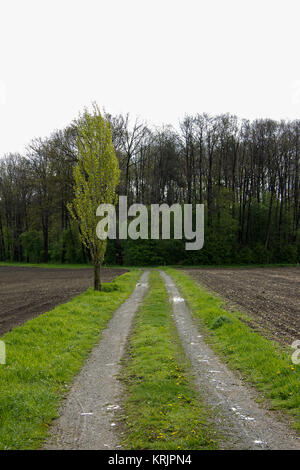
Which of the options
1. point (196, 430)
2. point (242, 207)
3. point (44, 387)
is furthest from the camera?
point (242, 207)

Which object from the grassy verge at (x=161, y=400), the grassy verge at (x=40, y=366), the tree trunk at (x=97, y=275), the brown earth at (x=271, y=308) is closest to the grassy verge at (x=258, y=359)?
the brown earth at (x=271, y=308)

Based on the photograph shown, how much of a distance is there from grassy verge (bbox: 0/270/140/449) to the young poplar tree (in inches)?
256

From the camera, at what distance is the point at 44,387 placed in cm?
754

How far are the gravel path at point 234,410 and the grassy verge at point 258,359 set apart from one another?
314 mm

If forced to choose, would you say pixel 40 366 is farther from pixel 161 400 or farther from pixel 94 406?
pixel 161 400

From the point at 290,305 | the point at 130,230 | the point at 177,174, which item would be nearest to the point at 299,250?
the point at 177,174

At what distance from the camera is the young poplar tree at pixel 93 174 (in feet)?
69.4

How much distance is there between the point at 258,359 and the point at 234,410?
265 cm

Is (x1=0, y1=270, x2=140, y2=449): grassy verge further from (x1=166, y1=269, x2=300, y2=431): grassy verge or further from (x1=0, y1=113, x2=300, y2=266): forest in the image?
(x1=0, y1=113, x2=300, y2=266): forest

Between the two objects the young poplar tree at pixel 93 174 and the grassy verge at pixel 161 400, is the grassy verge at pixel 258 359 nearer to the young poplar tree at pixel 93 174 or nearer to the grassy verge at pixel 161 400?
the grassy verge at pixel 161 400

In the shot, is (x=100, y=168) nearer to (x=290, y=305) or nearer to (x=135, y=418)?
(x=290, y=305)

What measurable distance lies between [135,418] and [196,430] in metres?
1.10

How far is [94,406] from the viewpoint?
6797 mm

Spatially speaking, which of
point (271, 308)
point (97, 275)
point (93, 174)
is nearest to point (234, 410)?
point (271, 308)
